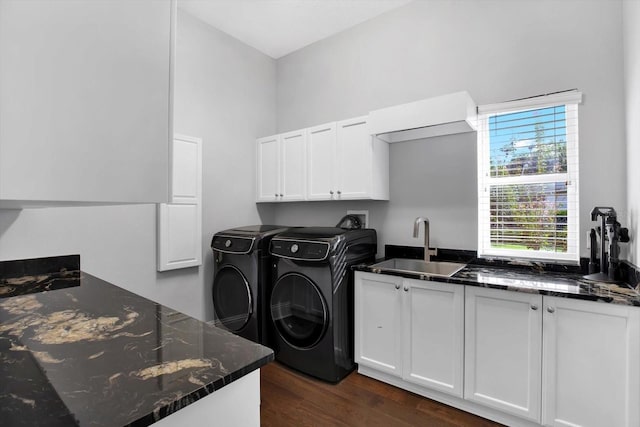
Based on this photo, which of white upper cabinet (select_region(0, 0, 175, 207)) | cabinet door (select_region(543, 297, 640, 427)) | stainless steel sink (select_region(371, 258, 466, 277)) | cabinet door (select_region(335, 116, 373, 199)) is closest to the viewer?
white upper cabinet (select_region(0, 0, 175, 207))

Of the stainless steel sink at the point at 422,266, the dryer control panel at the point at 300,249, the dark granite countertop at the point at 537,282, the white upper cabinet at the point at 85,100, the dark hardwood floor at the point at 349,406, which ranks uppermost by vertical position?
the white upper cabinet at the point at 85,100

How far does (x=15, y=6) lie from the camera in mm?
523

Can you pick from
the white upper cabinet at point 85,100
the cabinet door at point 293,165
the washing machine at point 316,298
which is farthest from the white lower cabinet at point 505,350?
the white upper cabinet at point 85,100

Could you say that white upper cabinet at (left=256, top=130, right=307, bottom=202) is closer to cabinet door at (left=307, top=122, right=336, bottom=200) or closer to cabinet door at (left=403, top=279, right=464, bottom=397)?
cabinet door at (left=307, top=122, right=336, bottom=200)

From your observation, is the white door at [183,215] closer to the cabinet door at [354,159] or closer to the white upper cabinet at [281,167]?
the white upper cabinet at [281,167]

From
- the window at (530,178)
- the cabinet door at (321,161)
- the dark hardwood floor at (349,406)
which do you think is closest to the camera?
the dark hardwood floor at (349,406)

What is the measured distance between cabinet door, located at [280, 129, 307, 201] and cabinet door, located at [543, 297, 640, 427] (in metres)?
2.14

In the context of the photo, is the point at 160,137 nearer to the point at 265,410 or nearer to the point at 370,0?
the point at 265,410

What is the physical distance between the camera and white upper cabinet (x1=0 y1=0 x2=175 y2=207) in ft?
1.72

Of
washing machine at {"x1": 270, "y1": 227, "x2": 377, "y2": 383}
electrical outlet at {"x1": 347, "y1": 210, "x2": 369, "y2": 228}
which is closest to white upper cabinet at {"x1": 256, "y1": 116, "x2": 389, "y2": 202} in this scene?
electrical outlet at {"x1": 347, "y1": 210, "x2": 369, "y2": 228}

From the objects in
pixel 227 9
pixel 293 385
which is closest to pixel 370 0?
pixel 227 9

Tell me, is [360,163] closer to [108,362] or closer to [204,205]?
[204,205]

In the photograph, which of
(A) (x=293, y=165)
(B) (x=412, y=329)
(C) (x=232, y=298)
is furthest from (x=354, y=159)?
(C) (x=232, y=298)

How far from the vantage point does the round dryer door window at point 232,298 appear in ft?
9.04
